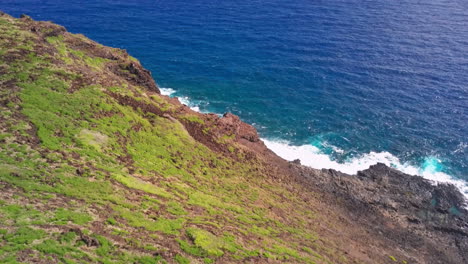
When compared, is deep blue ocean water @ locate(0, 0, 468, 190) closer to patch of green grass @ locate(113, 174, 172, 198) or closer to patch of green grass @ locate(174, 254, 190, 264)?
patch of green grass @ locate(113, 174, 172, 198)

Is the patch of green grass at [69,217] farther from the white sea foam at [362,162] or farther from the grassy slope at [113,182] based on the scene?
the white sea foam at [362,162]

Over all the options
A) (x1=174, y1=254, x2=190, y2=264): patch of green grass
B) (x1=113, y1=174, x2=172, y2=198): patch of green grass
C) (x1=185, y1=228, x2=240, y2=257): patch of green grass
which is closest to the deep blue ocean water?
(x1=113, y1=174, x2=172, y2=198): patch of green grass

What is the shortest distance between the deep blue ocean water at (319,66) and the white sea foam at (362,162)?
29 cm

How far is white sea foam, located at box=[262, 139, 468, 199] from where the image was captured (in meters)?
69.7

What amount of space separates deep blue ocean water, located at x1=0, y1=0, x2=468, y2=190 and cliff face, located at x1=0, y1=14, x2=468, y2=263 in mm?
12693

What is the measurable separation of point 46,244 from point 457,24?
145 metres

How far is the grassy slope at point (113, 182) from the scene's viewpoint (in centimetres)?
3030

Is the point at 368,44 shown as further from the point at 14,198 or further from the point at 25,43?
the point at 14,198

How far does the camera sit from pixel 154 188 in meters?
41.4

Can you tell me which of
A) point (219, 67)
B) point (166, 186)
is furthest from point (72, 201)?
point (219, 67)

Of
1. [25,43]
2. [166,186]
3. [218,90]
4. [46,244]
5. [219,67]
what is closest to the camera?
[46,244]

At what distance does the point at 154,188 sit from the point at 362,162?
164 ft

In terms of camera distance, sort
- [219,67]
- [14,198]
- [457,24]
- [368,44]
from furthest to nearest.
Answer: [457,24]
[368,44]
[219,67]
[14,198]

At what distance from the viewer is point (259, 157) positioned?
204ft
